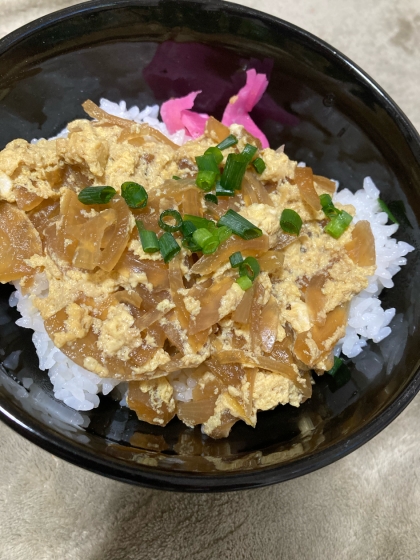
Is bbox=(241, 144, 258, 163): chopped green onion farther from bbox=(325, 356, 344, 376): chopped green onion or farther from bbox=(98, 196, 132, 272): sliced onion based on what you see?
bbox=(325, 356, 344, 376): chopped green onion

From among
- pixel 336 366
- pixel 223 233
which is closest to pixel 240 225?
pixel 223 233

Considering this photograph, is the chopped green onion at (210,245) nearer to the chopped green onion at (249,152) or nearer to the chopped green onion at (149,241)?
the chopped green onion at (149,241)

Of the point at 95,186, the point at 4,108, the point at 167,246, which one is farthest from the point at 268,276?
the point at 4,108

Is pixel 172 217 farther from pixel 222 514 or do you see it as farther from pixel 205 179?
pixel 222 514

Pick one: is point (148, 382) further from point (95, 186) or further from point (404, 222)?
point (404, 222)

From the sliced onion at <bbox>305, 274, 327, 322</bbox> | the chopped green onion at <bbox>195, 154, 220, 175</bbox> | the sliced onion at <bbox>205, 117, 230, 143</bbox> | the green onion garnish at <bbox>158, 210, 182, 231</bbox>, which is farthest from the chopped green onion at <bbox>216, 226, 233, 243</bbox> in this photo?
the sliced onion at <bbox>205, 117, 230, 143</bbox>

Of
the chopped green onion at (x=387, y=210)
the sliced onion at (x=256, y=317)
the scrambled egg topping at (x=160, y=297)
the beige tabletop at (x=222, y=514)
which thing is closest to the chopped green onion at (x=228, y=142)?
the scrambled egg topping at (x=160, y=297)
